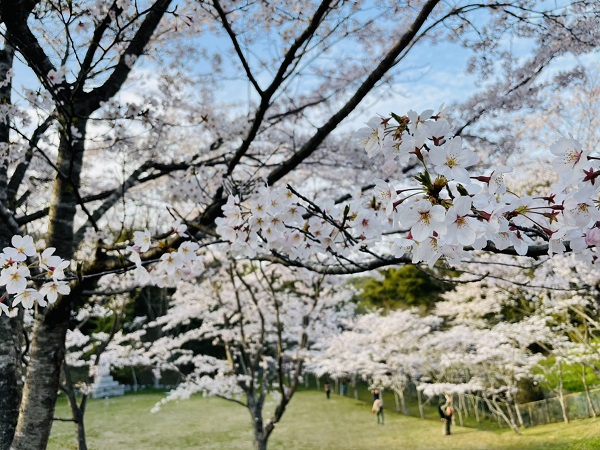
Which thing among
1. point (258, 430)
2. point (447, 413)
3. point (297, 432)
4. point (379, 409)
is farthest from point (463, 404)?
point (258, 430)

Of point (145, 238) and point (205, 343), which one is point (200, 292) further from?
point (205, 343)

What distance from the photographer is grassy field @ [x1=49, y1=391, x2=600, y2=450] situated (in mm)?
9789

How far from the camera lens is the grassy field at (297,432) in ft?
32.1

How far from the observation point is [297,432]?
39.0 ft

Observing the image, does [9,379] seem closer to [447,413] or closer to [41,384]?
[41,384]

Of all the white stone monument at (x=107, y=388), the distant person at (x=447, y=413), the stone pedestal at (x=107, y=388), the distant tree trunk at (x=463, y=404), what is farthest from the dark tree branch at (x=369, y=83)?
the stone pedestal at (x=107, y=388)

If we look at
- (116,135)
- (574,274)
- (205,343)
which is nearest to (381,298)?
(205,343)

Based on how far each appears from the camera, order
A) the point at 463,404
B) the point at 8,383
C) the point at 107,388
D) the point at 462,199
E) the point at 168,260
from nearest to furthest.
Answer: the point at 462,199 → the point at 168,260 → the point at 8,383 → the point at 463,404 → the point at 107,388

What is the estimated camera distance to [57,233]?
3041 mm

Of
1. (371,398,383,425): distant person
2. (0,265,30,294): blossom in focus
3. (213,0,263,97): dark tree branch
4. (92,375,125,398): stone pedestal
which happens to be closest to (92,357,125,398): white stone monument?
(92,375,125,398): stone pedestal

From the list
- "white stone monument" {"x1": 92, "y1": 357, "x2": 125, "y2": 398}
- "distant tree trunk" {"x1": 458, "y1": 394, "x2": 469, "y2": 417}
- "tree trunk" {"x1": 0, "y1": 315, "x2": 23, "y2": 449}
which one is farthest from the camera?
"white stone monument" {"x1": 92, "y1": 357, "x2": 125, "y2": 398}

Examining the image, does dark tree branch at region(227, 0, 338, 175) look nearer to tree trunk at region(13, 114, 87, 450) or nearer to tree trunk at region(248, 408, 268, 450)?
tree trunk at region(13, 114, 87, 450)

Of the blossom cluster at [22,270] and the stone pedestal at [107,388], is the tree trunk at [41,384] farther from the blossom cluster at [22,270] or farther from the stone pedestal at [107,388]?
the stone pedestal at [107,388]

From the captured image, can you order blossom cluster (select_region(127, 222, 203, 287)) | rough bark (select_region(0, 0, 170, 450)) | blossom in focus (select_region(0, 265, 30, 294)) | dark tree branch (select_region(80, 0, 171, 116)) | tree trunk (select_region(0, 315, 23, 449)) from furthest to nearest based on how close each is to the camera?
1. dark tree branch (select_region(80, 0, 171, 116))
2. tree trunk (select_region(0, 315, 23, 449))
3. rough bark (select_region(0, 0, 170, 450))
4. blossom cluster (select_region(127, 222, 203, 287))
5. blossom in focus (select_region(0, 265, 30, 294))
